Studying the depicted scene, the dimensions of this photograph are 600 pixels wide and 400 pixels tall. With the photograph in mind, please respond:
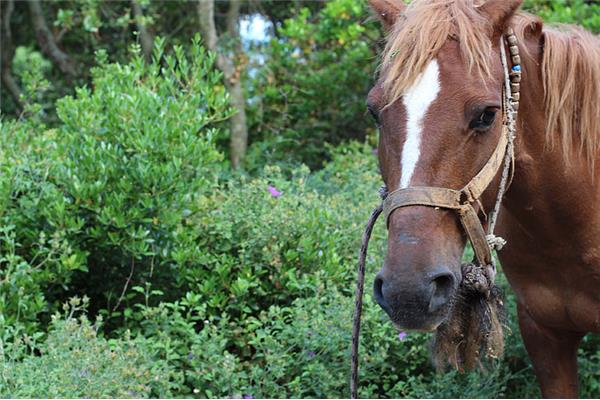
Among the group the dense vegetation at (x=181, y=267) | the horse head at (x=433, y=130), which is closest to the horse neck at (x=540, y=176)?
the horse head at (x=433, y=130)

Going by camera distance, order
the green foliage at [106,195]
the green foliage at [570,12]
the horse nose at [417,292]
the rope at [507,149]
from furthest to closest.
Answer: the green foliage at [570,12], the green foliage at [106,195], the rope at [507,149], the horse nose at [417,292]

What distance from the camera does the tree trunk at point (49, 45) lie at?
8344 mm

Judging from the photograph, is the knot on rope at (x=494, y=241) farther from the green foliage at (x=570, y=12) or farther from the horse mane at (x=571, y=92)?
the green foliage at (x=570, y=12)

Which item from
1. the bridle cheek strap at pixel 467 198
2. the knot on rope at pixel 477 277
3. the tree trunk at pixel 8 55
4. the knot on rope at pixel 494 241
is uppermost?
the tree trunk at pixel 8 55

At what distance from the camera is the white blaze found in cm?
215

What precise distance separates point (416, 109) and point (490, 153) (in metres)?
0.27

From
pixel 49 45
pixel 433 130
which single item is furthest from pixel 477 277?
pixel 49 45

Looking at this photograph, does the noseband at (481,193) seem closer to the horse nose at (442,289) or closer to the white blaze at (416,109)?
the white blaze at (416,109)

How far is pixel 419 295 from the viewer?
2.01m

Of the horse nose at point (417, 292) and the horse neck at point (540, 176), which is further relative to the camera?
the horse neck at point (540, 176)

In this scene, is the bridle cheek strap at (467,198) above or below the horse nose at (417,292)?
above

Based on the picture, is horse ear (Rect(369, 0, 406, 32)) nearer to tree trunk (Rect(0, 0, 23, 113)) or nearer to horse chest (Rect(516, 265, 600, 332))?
horse chest (Rect(516, 265, 600, 332))

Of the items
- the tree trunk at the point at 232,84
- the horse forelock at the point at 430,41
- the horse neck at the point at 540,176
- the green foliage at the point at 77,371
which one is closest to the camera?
the horse forelock at the point at 430,41

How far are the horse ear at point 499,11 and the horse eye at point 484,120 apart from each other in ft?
1.00
